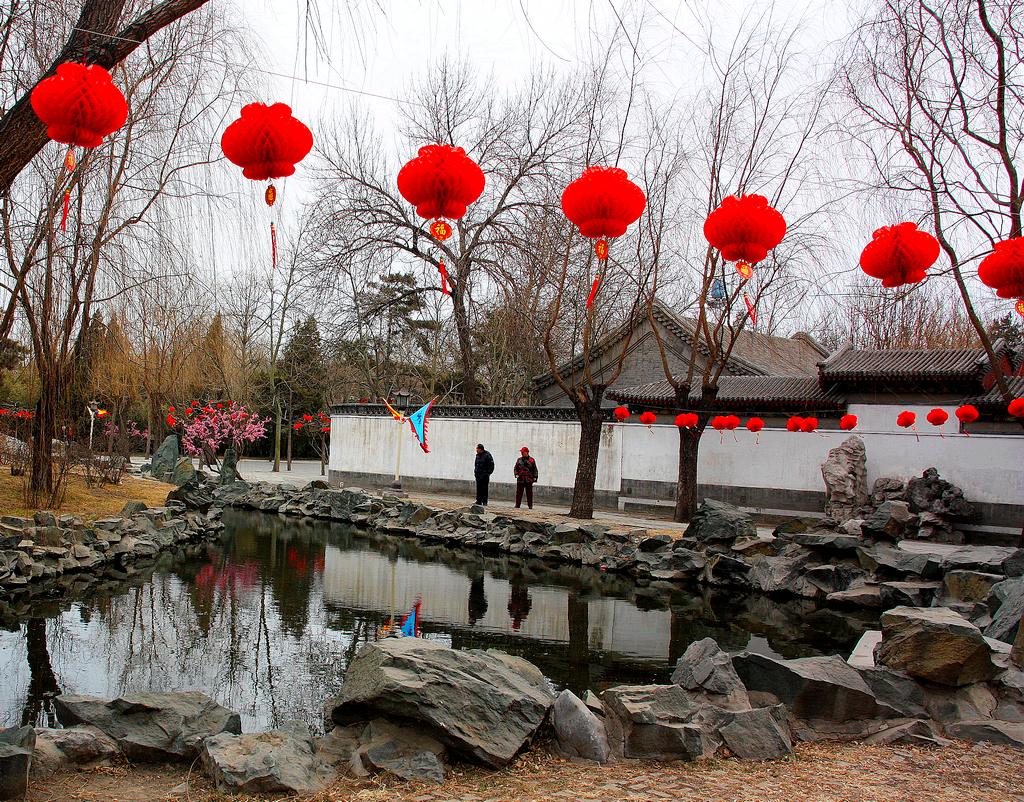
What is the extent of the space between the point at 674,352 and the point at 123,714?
20.6 meters

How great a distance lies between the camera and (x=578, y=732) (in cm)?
418

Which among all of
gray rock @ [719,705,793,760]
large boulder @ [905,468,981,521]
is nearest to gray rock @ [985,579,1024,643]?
gray rock @ [719,705,793,760]

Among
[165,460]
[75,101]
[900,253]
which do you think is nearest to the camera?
[75,101]

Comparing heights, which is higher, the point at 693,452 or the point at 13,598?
the point at 693,452

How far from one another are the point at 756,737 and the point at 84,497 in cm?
1185

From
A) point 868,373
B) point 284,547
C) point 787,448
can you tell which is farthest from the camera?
point 787,448

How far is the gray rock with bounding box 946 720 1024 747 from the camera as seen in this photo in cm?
436

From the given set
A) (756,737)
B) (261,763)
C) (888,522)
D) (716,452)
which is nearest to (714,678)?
(756,737)

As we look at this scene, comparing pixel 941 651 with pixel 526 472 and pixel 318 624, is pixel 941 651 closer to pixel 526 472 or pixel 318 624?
pixel 318 624

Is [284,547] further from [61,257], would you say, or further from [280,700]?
[280,700]

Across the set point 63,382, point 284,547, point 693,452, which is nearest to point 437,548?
point 284,547

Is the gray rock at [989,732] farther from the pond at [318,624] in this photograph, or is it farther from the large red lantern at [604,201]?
the large red lantern at [604,201]

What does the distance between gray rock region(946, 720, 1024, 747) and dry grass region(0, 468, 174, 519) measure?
11069mm

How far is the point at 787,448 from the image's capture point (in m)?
16.4
